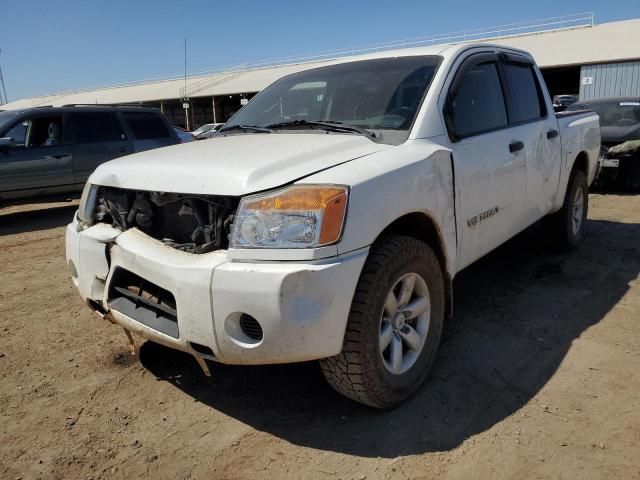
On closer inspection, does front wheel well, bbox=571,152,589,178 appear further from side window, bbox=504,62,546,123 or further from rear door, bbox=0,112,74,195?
rear door, bbox=0,112,74,195

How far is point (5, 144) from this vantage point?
24.5 ft

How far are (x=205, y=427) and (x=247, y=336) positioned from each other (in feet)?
2.18

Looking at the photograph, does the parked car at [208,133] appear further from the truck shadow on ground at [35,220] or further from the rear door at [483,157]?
the truck shadow on ground at [35,220]

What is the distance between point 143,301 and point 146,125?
7.35 metres

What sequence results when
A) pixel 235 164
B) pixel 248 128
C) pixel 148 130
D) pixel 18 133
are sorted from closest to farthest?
pixel 235 164, pixel 248 128, pixel 18 133, pixel 148 130

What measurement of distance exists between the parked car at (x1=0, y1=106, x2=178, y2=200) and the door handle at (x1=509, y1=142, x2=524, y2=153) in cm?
679

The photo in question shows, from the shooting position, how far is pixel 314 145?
2602mm

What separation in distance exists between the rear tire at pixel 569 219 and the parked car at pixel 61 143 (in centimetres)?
A: 668

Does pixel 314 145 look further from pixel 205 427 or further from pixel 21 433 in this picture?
pixel 21 433

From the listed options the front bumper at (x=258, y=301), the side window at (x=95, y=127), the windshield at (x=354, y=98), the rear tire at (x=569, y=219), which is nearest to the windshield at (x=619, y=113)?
the rear tire at (x=569, y=219)

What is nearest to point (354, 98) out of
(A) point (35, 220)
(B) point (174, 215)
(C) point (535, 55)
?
(B) point (174, 215)

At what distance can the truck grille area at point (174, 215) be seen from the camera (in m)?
2.30

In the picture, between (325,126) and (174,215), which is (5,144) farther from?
(325,126)

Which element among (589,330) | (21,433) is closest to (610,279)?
(589,330)
